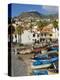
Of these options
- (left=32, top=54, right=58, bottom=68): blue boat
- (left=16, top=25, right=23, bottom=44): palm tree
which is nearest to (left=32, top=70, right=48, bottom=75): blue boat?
(left=32, top=54, right=58, bottom=68): blue boat

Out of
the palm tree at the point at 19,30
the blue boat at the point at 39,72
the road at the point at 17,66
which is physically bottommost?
the blue boat at the point at 39,72

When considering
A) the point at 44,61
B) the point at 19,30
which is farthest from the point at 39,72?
the point at 19,30

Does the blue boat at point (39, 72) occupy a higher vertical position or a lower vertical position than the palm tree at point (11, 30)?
lower

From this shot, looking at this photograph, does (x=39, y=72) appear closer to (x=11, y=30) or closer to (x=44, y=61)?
(x=44, y=61)

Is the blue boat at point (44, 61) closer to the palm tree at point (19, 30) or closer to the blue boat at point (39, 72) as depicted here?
the blue boat at point (39, 72)

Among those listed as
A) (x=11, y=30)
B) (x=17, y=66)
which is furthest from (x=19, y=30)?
(x=17, y=66)

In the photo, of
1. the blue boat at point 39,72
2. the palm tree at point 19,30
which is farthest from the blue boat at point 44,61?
the palm tree at point 19,30

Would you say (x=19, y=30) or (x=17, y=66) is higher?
(x=19, y=30)

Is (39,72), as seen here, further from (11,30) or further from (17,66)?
(11,30)

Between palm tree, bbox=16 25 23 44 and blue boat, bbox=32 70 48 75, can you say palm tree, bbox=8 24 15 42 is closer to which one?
palm tree, bbox=16 25 23 44

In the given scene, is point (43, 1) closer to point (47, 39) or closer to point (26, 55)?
point (47, 39)

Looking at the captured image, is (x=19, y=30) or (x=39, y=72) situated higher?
(x=19, y=30)
